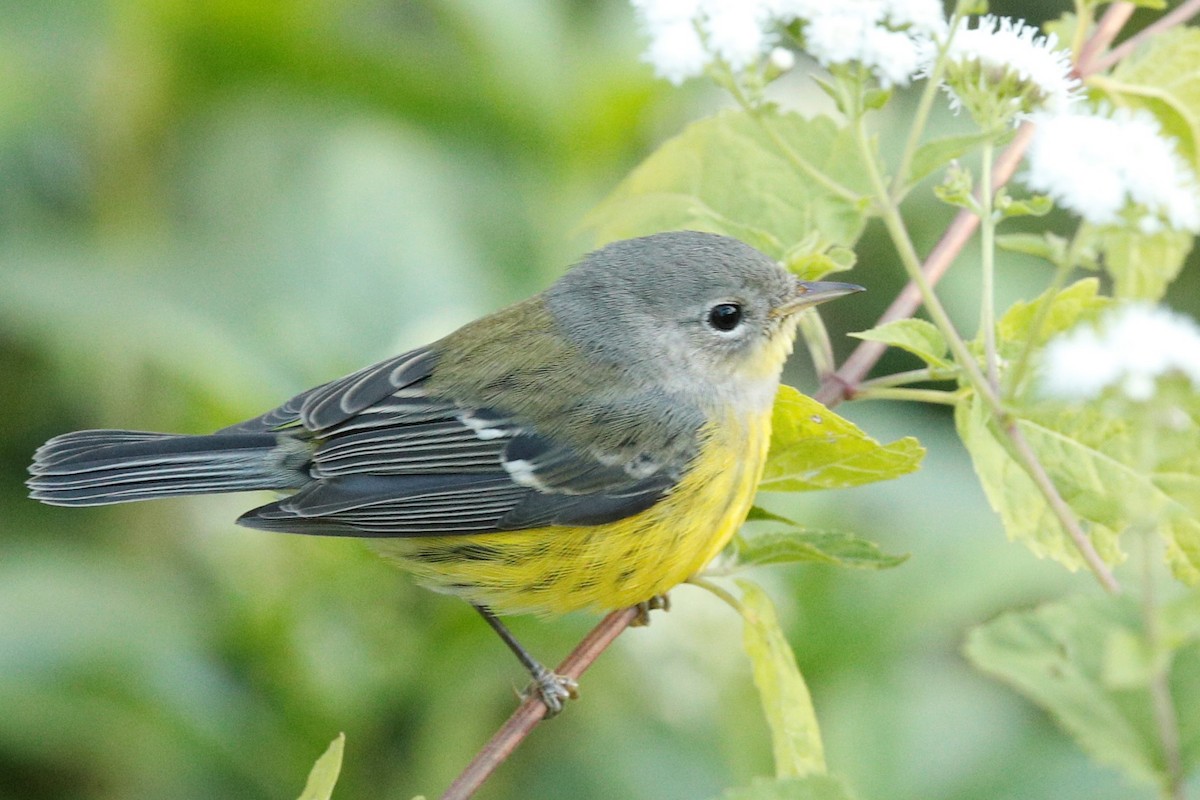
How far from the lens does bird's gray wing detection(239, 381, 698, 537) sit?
7.95ft

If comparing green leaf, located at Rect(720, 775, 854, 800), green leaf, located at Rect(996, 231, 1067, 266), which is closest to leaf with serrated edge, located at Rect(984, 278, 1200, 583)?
green leaf, located at Rect(996, 231, 1067, 266)

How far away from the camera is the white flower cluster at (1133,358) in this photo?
3.53 feet

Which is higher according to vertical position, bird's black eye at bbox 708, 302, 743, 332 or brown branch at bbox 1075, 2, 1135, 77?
brown branch at bbox 1075, 2, 1135, 77

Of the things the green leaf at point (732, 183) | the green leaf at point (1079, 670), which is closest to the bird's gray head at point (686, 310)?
the green leaf at point (732, 183)

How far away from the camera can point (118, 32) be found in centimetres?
379

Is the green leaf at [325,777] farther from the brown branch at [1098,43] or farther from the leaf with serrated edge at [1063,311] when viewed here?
the brown branch at [1098,43]

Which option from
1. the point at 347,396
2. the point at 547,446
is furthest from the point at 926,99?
the point at 347,396

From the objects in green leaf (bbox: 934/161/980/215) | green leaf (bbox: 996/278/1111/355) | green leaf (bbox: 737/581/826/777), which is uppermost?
green leaf (bbox: 934/161/980/215)

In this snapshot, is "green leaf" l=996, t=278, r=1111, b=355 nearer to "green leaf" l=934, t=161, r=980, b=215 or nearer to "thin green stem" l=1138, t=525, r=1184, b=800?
"green leaf" l=934, t=161, r=980, b=215

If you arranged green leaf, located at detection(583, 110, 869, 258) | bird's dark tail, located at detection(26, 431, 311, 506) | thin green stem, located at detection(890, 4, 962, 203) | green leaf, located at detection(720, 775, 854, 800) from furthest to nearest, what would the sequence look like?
bird's dark tail, located at detection(26, 431, 311, 506)
green leaf, located at detection(583, 110, 869, 258)
thin green stem, located at detection(890, 4, 962, 203)
green leaf, located at detection(720, 775, 854, 800)

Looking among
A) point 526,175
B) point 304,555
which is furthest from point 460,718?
point 526,175

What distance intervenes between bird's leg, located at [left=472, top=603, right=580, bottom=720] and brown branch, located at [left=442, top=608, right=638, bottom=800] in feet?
0.56

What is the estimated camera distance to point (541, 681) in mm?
2535

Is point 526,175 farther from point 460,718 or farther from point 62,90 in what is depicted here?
point 460,718
